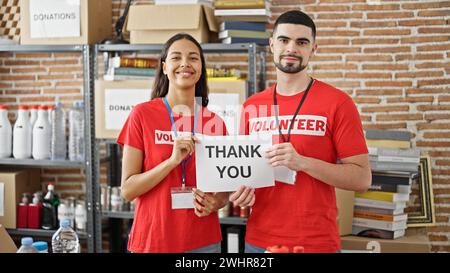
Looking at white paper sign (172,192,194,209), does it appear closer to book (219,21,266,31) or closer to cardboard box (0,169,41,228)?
book (219,21,266,31)

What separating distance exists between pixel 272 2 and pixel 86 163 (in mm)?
1629

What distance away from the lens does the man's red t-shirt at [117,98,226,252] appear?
2.05 meters

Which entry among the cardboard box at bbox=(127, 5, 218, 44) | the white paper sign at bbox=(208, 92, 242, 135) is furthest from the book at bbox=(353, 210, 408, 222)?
the cardboard box at bbox=(127, 5, 218, 44)

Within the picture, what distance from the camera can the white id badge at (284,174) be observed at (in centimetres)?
200

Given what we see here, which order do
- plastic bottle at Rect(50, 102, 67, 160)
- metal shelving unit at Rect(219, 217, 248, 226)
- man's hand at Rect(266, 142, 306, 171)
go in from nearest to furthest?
man's hand at Rect(266, 142, 306, 171) → metal shelving unit at Rect(219, 217, 248, 226) → plastic bottle at Rect(50, 102, 67, 160)

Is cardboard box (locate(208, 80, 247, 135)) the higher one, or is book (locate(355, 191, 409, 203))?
cardboard box (locate(208, 80, 247, 135))

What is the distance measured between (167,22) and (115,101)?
59 centimetres

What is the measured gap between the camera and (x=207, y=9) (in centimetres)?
347

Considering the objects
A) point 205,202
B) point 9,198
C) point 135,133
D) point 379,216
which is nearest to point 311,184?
point 205,202

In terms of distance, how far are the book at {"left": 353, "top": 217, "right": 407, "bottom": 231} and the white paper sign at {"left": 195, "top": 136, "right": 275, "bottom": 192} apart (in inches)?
63.7

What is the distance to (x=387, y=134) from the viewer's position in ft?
11.6

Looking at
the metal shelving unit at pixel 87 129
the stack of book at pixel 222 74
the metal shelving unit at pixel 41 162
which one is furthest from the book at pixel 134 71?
the metal shelving unit at pixel 41 162

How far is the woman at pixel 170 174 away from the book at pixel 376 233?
1.50m

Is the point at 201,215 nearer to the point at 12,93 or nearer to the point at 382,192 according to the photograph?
the point at 382,192
